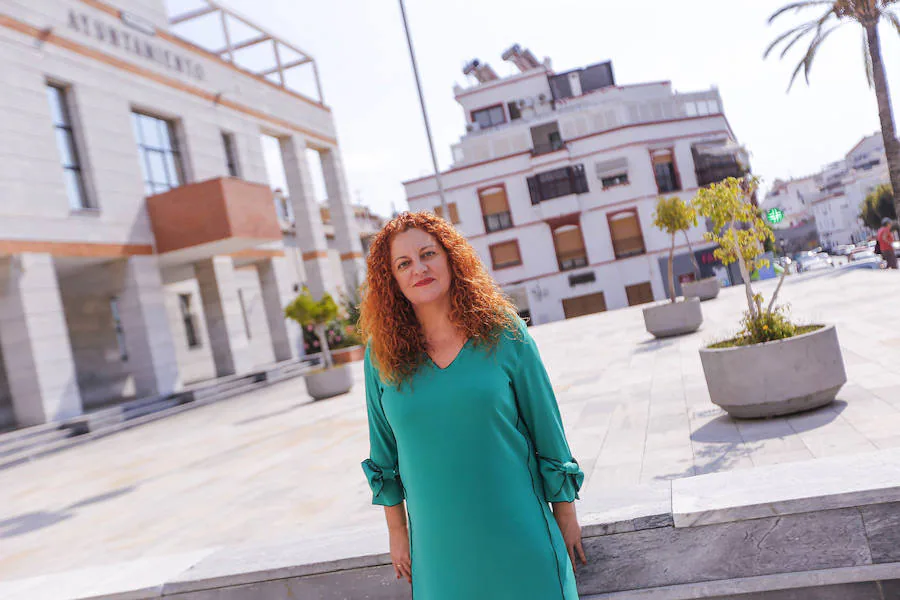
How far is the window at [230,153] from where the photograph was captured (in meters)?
25.5

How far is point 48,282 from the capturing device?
16609mm

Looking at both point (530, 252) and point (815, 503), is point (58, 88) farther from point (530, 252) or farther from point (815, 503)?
point (530, 252)

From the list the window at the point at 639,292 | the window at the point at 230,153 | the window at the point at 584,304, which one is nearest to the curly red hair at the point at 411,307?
the window at the point at 230,153

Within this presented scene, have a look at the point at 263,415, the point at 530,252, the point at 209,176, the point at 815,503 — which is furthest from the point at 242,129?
the point at 815,503

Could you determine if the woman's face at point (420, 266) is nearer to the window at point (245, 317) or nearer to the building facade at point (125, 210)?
the building facade at point (125, 210)

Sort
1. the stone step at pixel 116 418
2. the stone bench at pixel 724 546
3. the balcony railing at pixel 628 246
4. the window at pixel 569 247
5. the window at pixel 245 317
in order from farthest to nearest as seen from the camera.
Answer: the window at pixel 569 247 → the balcony railing at pixel 628 246 → the window at pixel 245 317 → the stone step at pixel 116 418 → the stone bench at pixel 724 546

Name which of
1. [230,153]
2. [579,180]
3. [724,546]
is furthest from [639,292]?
[724,546]

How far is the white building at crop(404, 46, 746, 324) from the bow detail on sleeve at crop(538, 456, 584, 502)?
37999 mm

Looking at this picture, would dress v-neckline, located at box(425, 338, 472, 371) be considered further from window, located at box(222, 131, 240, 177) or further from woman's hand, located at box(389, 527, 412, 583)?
window, located at box(222, 131, 240, 177)

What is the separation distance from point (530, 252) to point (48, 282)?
92.4ft

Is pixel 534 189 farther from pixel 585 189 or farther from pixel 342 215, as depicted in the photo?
pixel 342 215

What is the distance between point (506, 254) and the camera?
41.5 m

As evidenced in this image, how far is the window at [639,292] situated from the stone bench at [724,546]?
37.5 meters

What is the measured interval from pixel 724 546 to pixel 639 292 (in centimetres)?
3819
